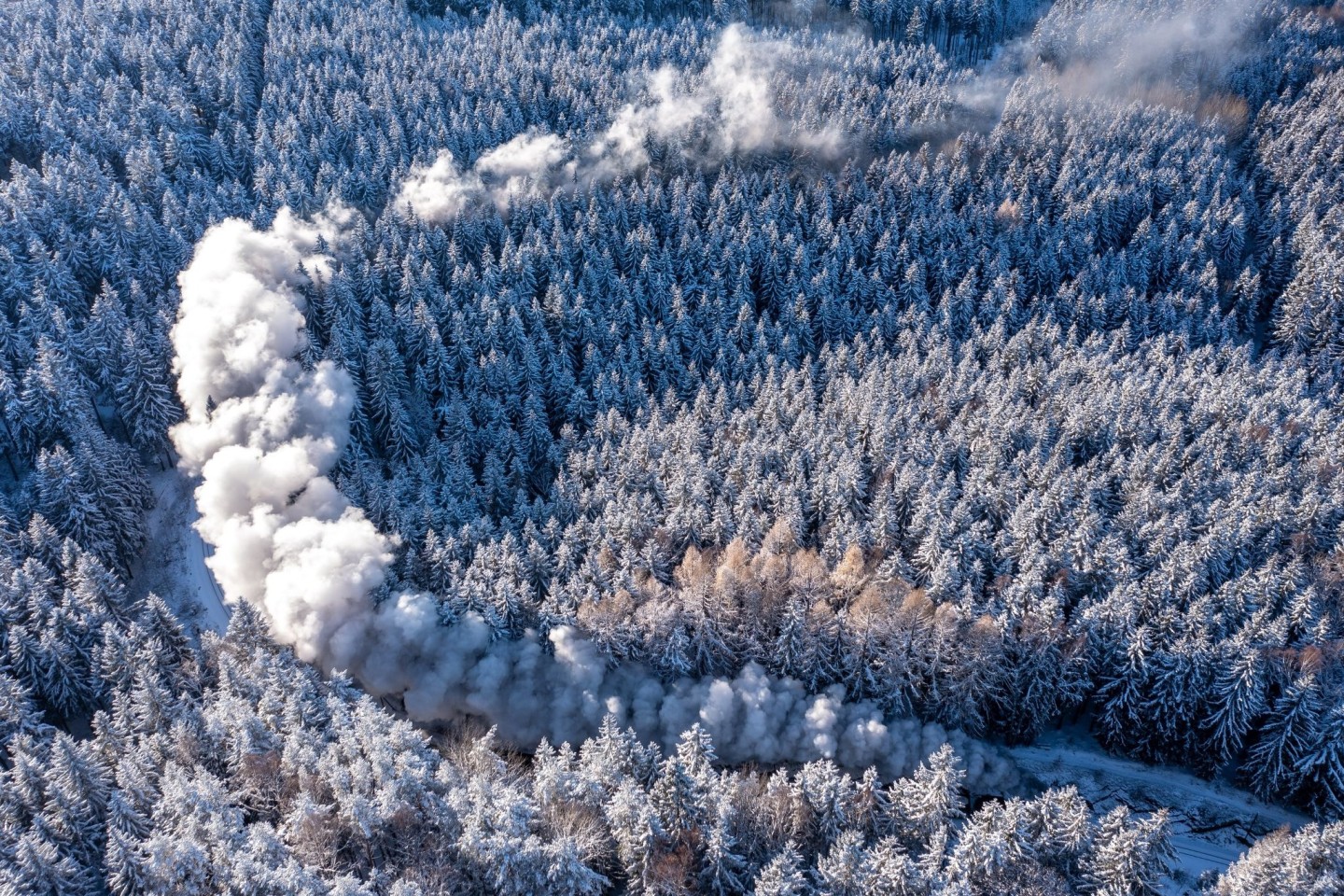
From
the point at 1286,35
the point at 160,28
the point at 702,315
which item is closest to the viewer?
the point at 702,315

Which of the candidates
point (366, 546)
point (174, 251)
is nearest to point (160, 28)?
point (174, 251)

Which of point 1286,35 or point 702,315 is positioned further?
point 1286,35

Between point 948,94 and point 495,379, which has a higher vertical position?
point 948,94

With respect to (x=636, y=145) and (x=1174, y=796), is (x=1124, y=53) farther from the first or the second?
(x=1174, y=796)

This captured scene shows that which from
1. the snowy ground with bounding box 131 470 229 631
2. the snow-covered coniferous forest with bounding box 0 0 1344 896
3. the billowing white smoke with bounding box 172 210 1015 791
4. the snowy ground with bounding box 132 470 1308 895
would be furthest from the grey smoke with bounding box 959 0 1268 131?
the snowy ground with bounding box 131 470 229 631

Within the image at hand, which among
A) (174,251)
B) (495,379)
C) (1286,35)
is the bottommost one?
(495,379)

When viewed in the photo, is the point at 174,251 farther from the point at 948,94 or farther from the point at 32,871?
→ the point at 948,94

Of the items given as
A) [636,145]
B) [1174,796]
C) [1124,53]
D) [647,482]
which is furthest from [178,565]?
[1124,53]
